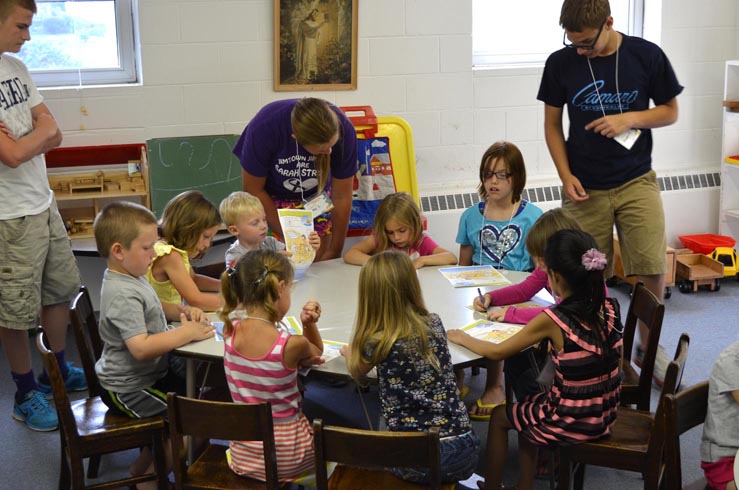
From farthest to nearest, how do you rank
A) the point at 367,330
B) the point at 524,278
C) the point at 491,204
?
the point at 491,204 → the point at 524,278 → the point at 367,330

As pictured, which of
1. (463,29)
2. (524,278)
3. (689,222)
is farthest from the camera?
(689,222)

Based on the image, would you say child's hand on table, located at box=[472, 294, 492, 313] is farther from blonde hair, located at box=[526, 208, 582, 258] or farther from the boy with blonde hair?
the boy with blonde hair

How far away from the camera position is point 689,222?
228 inches

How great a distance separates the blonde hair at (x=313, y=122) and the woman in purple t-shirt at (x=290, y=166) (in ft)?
0.30

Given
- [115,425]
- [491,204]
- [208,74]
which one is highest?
[208,74]

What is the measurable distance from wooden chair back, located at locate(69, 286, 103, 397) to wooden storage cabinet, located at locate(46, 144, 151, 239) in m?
1.56

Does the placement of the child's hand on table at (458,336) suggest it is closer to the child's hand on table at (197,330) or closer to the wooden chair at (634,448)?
the wooden chair at (634,448)

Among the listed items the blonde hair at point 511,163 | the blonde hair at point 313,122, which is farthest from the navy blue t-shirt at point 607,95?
the blonde hair at point 313,122

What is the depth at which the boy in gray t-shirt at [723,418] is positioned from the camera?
2.30m

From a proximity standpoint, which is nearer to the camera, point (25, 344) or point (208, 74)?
point (25, 344)

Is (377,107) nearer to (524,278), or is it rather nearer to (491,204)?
(491,204)

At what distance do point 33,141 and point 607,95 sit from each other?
7.94 ft

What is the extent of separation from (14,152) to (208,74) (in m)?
1.59

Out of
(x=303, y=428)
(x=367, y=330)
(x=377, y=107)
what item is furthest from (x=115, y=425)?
(x=377, y=107)
